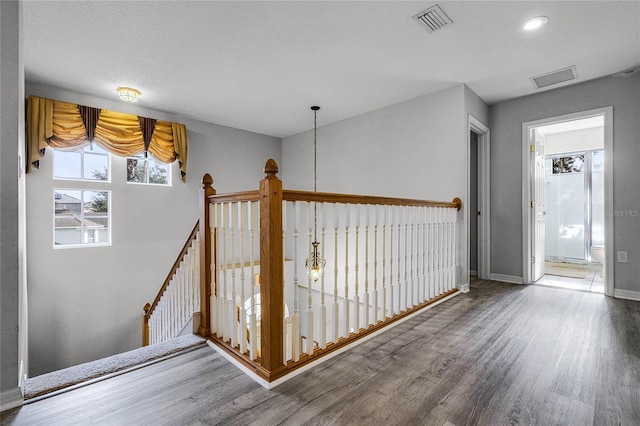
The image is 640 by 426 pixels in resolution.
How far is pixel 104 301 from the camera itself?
402 centimetres

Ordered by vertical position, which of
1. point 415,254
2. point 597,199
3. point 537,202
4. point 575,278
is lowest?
point 575,278

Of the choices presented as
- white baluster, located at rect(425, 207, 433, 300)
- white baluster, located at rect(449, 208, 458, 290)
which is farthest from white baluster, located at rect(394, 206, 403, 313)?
white baluster, located at rect(449, 208, 458, 290)

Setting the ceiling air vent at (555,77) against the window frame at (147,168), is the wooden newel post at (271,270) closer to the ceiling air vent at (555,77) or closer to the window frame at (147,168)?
the ceiling air vent at (555,77)

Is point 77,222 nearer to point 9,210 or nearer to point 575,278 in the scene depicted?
point 9,210

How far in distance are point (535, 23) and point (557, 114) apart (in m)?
1.74

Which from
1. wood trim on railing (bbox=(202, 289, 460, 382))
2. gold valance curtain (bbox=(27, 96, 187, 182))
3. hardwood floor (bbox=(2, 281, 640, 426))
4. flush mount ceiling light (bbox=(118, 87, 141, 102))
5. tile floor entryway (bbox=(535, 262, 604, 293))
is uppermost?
flush mount ceiling light (bbox=(118, 87, 141, 102))

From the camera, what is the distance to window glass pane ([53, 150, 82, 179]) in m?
3.73

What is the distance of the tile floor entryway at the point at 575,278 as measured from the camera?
3.76m

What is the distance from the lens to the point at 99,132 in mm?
3877

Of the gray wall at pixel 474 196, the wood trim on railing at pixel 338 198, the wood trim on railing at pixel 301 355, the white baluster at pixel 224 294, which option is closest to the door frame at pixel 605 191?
the gray wall at pixel 474 196

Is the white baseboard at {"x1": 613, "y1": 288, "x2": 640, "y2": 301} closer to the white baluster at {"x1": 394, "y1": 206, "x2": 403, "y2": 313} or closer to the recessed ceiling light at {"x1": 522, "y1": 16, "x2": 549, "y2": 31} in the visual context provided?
the white baluster at {"x1": 394, "y1": 206, "x2": 403, "y2": 313}

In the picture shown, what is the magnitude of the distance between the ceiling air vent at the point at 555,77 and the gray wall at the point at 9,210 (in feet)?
14.5

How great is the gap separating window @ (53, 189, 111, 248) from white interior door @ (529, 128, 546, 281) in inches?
230

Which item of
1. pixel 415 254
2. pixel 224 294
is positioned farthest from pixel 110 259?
pixel 415 254
